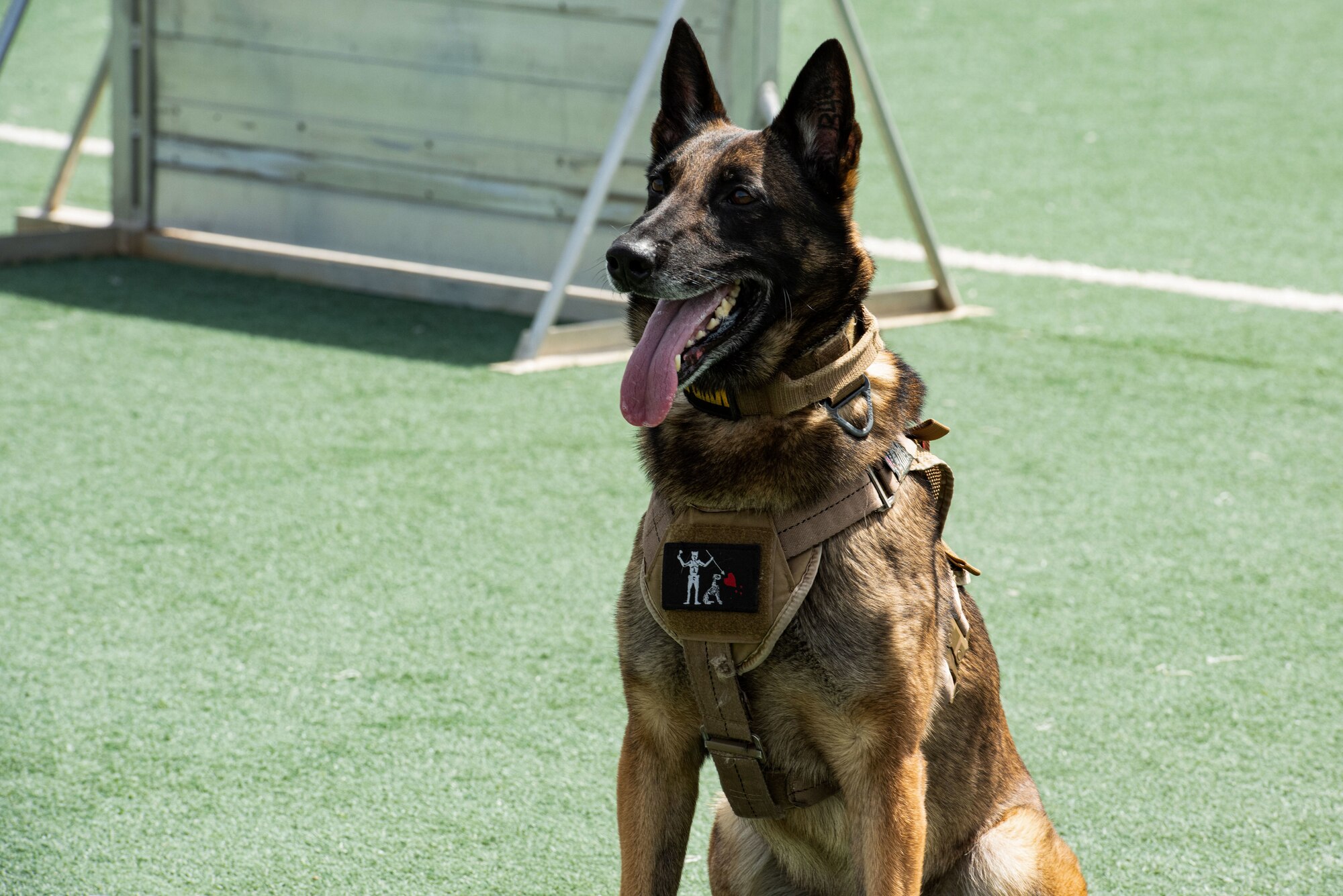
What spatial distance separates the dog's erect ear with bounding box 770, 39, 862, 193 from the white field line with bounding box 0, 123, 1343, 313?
5.03 m

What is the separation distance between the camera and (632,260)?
195 cm

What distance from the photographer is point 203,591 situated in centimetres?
364

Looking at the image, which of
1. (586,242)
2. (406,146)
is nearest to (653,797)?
(586,242)

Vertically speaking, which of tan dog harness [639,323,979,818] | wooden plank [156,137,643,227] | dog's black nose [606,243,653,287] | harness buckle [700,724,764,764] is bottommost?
wooden plank [156,137,643,227]

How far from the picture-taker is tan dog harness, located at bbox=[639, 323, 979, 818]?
1.92m

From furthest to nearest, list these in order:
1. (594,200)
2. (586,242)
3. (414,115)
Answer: (414,115)
(586,242)
(594,200)

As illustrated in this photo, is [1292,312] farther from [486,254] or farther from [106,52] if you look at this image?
[106,52]

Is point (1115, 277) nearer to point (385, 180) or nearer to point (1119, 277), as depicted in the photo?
point (1119, 277)

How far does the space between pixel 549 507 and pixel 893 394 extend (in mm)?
2228

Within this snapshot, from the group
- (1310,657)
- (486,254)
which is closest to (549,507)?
(1310,657)

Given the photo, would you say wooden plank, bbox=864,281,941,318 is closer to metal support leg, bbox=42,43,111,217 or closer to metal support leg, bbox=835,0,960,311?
metal support leg, bbox=835,0,960,311

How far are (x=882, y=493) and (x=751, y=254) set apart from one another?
0.39m

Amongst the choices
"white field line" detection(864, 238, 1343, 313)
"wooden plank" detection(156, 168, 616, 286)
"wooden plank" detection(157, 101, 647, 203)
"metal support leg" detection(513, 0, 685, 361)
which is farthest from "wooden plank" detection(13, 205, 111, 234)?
"white field line" detection(864, 238, 1343, 313)

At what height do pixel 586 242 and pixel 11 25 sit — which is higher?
pixel 11 25
